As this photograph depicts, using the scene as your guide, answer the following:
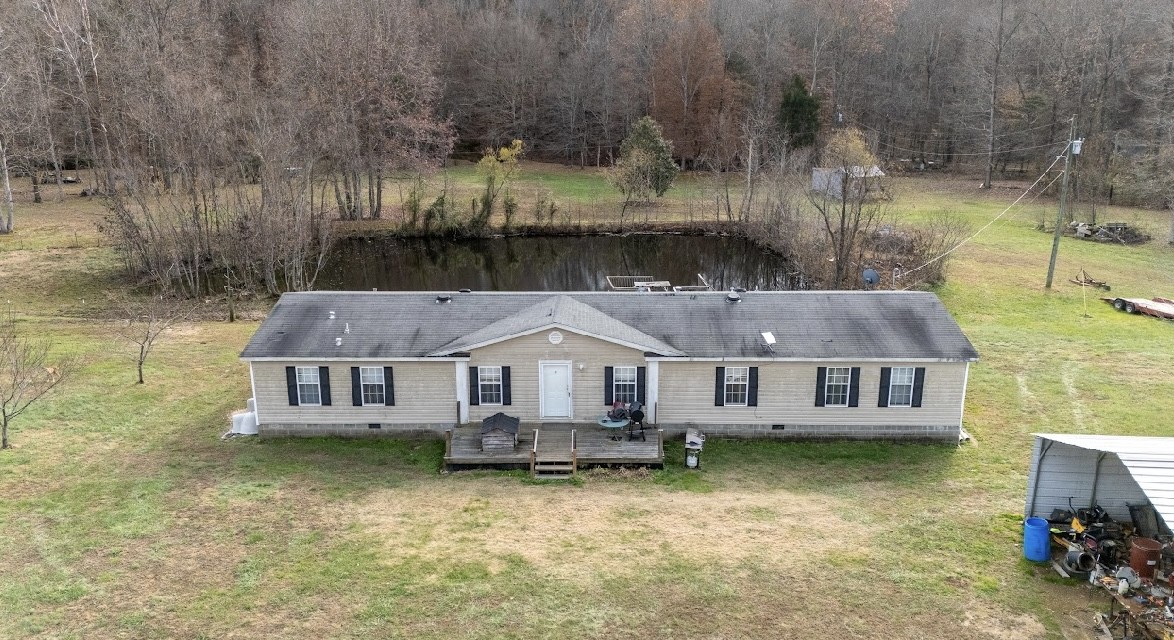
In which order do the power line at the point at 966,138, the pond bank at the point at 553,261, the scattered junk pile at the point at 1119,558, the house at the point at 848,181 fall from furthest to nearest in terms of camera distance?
1. the power line at the point at 966,138
2. the pond bank at the point at 553,261
3. the house at the point at 848,181
4. the scattered junk pile at the point at 1119,558

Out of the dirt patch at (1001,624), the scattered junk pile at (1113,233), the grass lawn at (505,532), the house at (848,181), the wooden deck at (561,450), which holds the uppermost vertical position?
the house at (848,181)

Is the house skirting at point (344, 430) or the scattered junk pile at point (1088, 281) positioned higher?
the scattered junk pile at point (1088, 281)

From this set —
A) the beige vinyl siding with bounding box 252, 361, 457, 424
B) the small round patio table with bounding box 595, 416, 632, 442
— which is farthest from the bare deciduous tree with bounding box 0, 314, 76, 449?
the small round patio table with bounding box 595, 416, 632, 442

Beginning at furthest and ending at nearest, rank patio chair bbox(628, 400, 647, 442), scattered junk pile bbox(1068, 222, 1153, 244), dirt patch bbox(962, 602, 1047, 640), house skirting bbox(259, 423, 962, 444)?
scattered junk pile bbox(1068, 222, 1153, 244), house skirting bbox(259, 423, 962, 444), patio chair bbox(628, 400, 647, 442), dirt patch bbox(962, 602, 1047, 640)

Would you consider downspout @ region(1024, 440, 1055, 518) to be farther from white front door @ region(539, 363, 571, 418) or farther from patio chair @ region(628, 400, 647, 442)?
white front door @ region(539, 363, 571, 418)

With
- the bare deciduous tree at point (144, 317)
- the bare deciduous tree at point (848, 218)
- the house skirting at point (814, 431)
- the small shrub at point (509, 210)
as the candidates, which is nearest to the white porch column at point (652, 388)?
the house skirting at point (814, 431)

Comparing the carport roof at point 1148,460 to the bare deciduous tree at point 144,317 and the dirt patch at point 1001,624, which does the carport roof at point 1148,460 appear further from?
the bare deciduous tree at point 144,317
